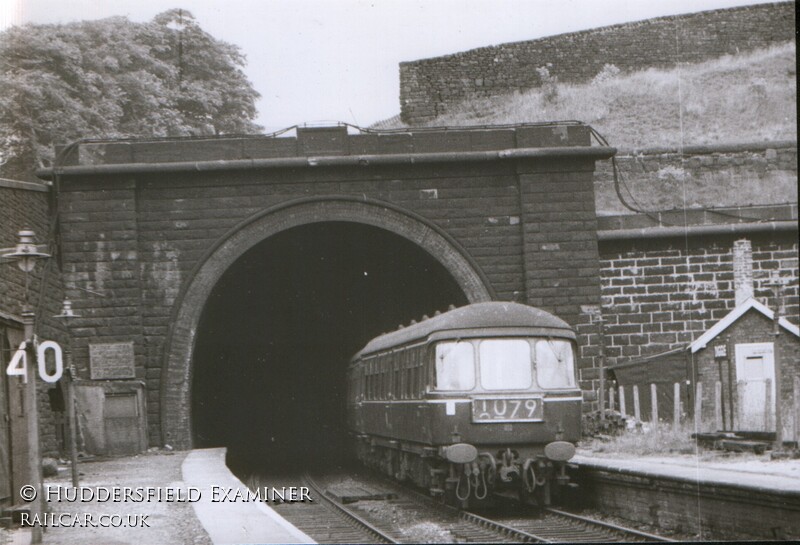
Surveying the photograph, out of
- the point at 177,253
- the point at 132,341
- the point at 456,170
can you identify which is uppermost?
the point at 456,170

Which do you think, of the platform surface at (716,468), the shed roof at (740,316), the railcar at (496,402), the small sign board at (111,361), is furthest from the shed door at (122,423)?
the shed roof at (740,316)

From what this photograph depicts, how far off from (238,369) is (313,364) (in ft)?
8.71

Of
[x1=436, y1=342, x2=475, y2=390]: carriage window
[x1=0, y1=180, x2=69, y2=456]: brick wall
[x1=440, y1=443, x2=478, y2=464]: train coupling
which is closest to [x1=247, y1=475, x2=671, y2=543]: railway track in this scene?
[x1=440, y1=443, x2=478, y2=464]: train coupling

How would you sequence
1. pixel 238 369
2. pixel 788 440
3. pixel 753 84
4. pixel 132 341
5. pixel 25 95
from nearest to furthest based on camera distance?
pixel 788 440 → pixel 25 95 → pixel 132 341 → pixel 753 84 → pixel 238 369

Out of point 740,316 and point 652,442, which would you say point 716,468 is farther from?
point 740,316

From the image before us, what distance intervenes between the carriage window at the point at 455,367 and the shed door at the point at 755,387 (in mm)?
4450

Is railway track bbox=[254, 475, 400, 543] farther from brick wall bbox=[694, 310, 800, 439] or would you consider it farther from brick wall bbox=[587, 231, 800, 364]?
brick wall bbox=[587, 231, 800, 364]

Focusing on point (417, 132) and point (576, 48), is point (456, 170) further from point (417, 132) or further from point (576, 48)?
point (576, 48)

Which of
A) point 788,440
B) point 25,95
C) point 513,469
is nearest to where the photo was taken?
point 513,469

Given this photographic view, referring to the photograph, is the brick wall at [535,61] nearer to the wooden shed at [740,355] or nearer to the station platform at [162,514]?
the wooden shed at [740,355]

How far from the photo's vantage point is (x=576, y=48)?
110 ft

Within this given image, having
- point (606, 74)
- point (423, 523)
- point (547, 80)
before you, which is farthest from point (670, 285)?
point (547, 80)

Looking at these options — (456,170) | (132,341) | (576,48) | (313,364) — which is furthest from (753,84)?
(132,341)

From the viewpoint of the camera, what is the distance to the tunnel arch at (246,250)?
72.7 ft
